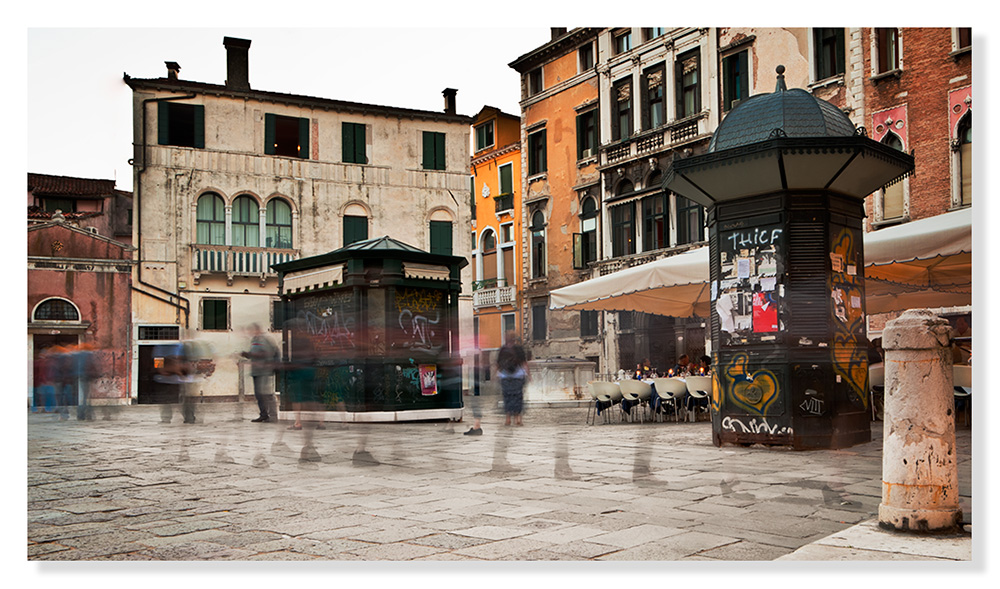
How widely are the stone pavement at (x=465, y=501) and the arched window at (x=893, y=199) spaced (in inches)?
202

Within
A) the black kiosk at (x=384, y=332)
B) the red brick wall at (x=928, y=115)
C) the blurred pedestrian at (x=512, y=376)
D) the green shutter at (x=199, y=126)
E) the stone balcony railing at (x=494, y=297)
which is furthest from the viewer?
the green shutter at (x=199, y=126)

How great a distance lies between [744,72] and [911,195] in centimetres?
749

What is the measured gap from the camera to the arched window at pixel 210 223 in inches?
796

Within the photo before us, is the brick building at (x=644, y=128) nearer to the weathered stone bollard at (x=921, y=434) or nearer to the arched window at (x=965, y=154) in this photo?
the arched window at (x=965, y=154)

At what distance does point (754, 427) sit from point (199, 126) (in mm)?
16412

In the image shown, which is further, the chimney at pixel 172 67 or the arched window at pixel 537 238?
the arched window at pixel 537 238

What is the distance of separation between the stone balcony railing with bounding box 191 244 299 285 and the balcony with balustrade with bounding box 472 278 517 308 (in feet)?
14.7

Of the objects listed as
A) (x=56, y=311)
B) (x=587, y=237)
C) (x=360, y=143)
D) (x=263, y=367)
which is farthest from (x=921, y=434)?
(x=587, y=237)

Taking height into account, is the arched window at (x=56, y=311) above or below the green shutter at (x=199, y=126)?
below

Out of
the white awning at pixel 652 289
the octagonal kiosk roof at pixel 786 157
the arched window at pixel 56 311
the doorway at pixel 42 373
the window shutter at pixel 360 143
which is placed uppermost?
the window shutter at pixel 360 143

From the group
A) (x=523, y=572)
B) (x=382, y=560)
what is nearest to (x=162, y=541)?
(x=382, y=560)

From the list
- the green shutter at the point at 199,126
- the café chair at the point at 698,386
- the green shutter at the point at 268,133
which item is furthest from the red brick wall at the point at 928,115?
the green shutter at the point at 199,126
